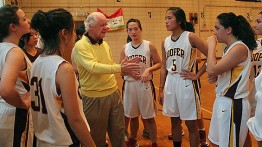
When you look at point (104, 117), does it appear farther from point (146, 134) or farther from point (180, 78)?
point (146, 134)

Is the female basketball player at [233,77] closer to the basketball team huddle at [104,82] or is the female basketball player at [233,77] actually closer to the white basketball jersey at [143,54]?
the basketball team huddle at [104,82]

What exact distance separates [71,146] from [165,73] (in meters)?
2.06

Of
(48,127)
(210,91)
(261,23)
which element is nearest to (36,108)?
(48,127)

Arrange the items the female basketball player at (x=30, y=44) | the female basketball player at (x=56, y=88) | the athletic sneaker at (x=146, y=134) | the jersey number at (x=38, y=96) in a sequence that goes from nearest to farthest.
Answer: the female basketball player at (x=56, y=88), the jersey number at (x=38, y=96), the female basketball player at (x=30, y=44), the athletic sneaker at (x=146, y=134)

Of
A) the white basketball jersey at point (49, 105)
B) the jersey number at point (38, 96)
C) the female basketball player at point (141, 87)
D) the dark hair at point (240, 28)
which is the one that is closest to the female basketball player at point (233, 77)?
the dark hair at point (240, 28)

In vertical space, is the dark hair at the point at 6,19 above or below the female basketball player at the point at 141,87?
above

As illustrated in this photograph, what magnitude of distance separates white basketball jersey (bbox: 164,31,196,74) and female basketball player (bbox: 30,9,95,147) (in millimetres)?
1777

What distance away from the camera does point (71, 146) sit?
5.99 ft

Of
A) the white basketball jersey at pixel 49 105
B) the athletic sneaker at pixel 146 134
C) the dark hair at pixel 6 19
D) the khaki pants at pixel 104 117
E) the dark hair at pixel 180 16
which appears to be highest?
the dark hair at pixel 180 16

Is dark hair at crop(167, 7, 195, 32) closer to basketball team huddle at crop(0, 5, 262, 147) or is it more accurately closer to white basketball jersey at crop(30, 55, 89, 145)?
basketball team huddle at crop(0, 5, 262, 147)

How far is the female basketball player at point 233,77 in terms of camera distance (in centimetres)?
250

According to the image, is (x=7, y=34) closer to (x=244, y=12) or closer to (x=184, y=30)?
(x=184, y=30)

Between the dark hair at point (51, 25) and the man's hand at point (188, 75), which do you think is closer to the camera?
the dark hair at point (51, 25)

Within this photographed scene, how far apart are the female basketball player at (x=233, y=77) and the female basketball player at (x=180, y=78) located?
0.66 meters
